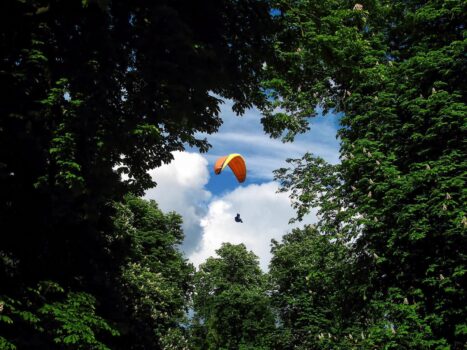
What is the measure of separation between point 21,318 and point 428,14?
13871 millimetres

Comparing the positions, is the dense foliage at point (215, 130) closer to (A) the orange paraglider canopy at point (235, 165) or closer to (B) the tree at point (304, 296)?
(B) the tree at point (304, 296)

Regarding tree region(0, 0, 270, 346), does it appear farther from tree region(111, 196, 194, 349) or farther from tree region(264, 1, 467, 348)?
tree region(111, 196, 194, 349)

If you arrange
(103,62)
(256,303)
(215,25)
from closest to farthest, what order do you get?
(103,62) → (215,25) → (256,303)

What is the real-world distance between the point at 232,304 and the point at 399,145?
30048mm

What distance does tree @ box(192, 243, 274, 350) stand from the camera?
3956cm

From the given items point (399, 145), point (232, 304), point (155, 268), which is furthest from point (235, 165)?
point (232, 304)

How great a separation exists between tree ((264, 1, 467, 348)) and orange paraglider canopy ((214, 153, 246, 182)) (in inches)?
195

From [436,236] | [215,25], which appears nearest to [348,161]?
[436,236]

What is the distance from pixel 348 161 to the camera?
46.4ft

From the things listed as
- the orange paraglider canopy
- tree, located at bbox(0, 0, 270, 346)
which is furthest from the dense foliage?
the orange paraglider canopy

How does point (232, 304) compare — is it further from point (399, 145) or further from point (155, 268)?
point (399, 145)

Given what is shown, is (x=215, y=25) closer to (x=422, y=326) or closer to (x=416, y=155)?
(x=416, y=155)

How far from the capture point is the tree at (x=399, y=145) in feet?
39.0

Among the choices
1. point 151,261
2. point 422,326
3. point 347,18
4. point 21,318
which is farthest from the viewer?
point 151,261
